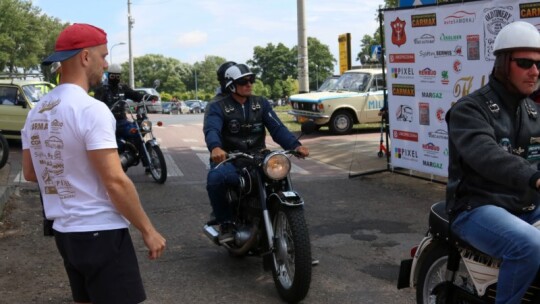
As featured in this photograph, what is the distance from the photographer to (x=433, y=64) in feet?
27.2

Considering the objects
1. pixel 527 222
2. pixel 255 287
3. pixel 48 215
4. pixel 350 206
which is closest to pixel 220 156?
pixel 255 287

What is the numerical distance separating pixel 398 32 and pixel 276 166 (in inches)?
193

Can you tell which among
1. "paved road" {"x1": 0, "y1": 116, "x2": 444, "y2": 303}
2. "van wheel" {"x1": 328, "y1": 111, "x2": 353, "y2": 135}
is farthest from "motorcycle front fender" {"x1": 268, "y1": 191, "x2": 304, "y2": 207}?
"van wheel" {"x1": 328, "y1": 111, "x2": 353, "y2": 135}

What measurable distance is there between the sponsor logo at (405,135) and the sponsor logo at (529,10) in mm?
2460

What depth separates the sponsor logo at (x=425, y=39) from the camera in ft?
27.1

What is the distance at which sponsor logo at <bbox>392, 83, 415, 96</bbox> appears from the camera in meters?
8.80

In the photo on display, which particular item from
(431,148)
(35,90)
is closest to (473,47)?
(431,148)

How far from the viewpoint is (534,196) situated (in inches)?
125

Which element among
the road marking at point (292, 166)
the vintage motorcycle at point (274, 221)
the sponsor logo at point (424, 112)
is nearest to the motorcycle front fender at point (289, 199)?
the vintage motorcycle at point (274, 221)

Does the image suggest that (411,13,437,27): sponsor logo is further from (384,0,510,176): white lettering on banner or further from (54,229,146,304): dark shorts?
(54,229,146,304): dark shorts

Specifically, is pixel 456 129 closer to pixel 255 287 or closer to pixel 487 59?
pixel 255 287

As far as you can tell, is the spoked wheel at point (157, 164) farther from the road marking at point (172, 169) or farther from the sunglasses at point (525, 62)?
the sunglasses at point (525, 62)

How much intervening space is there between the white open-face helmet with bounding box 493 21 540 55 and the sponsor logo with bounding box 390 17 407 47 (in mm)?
5692

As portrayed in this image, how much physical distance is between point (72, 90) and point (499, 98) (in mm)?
2110
